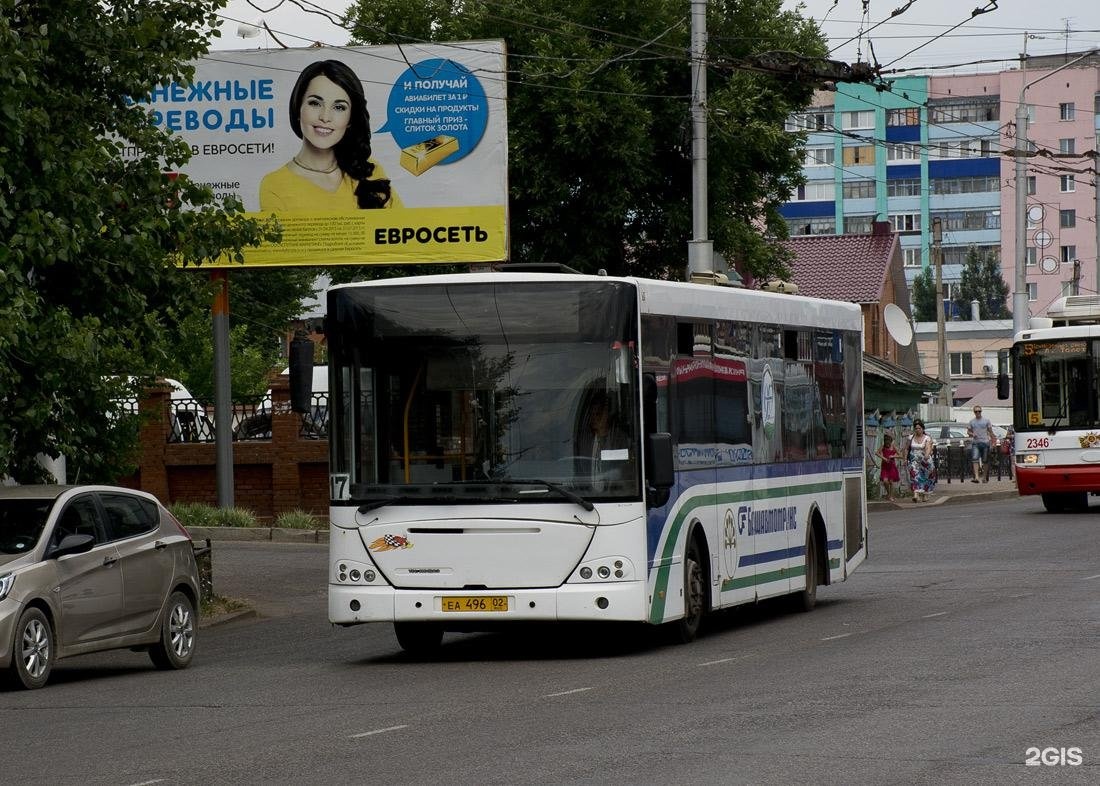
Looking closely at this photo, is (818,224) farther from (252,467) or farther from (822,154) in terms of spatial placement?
(252,467)

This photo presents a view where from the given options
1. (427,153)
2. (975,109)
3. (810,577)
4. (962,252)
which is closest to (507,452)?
(810,577)

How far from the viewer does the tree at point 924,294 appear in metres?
127

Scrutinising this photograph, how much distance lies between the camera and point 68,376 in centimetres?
1662

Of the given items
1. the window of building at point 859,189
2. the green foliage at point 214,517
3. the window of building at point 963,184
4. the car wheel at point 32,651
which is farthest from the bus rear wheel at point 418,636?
the window of building at point 859,189

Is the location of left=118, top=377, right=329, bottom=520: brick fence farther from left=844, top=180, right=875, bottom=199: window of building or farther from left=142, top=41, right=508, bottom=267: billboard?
left=844, top=180, right=875, bottom=199: window of building

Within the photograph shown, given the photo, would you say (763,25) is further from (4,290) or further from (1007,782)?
(1007,782)

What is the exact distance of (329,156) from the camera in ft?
104

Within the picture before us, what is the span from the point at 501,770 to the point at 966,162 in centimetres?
11875

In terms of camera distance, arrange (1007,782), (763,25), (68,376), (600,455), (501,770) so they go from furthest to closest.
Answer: (763,25) < (68,376) < (600,455) < (501,770) < (1007,782)

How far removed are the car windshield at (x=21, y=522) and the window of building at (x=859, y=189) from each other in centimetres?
11393

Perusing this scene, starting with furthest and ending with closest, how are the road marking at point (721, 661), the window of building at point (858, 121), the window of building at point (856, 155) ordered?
the window of building at point (858, 121) < the window of building at point (856, 155) < the road marking at point (721, 661)

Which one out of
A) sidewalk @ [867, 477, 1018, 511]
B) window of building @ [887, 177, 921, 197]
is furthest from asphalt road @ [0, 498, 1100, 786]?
window of building @ [887, 177, 921, 197]

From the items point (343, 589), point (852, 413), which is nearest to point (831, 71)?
point (852, 413)

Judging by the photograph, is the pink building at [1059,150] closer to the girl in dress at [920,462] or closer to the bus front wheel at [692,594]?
the girl in dress at [920,462]
